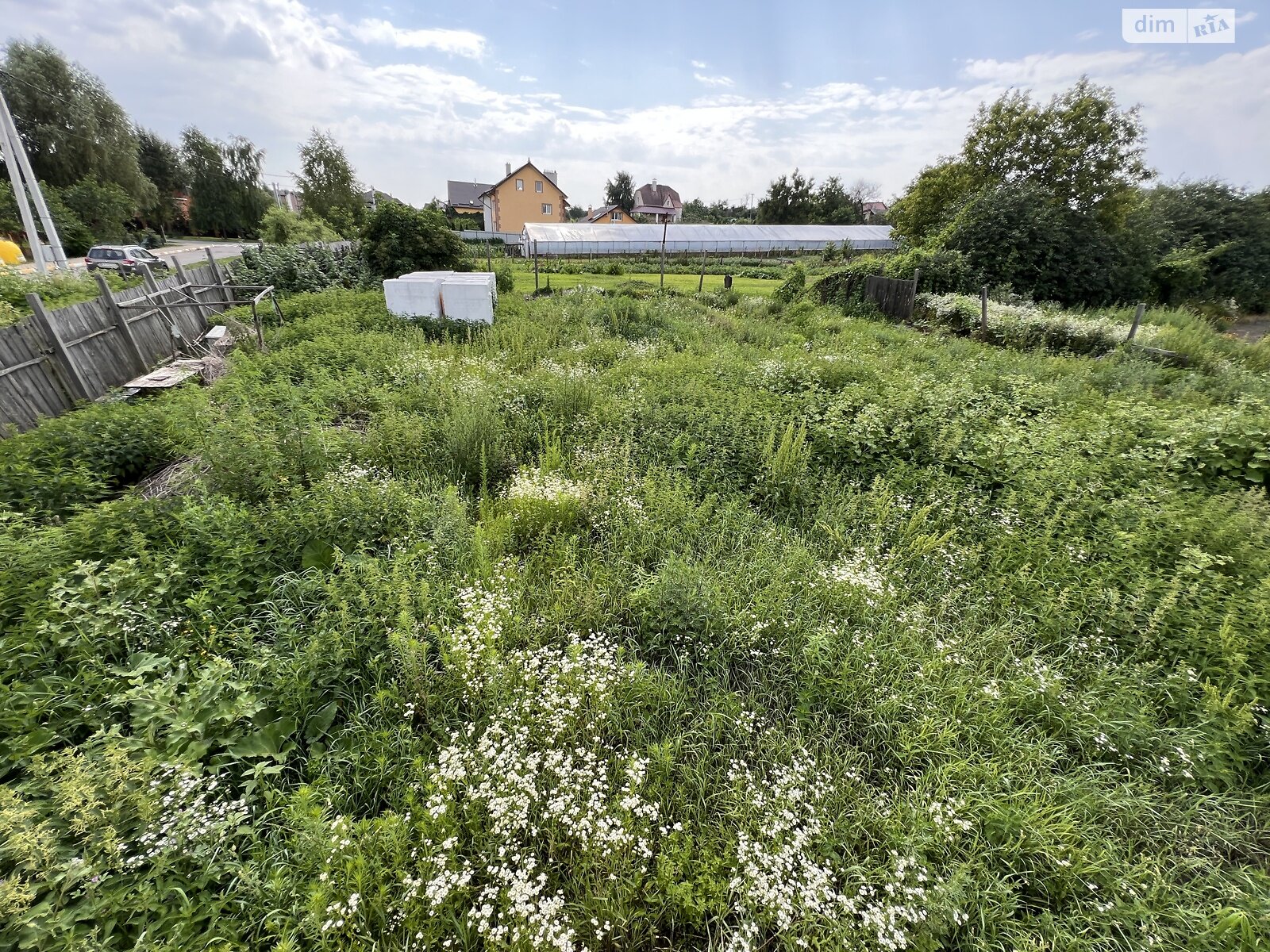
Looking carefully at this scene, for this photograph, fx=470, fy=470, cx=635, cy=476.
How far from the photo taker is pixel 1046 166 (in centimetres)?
1747

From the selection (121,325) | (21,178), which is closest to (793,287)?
(121,325)

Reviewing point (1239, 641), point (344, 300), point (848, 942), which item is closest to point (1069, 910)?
point (848, 942)

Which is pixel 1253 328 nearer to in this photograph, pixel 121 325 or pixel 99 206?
pixel 121 325

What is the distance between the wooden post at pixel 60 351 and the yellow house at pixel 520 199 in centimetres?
4055

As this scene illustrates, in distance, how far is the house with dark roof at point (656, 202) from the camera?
200 feet

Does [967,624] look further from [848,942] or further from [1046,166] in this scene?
[1046,166]

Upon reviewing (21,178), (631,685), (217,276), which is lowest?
(631,685)

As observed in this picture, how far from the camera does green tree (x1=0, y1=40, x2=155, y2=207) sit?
2562 cm

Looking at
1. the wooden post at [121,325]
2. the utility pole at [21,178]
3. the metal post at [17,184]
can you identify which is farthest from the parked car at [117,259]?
the wooden post at [121,325]

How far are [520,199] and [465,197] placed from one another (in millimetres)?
15612

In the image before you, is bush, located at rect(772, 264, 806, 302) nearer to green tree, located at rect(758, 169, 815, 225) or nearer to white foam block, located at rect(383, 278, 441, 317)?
white foam block, located at rect(383, 278, 441, 317)

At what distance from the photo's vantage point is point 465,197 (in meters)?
53.4

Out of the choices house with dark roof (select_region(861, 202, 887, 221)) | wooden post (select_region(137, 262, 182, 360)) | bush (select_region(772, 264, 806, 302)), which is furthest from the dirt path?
house with dark roof (select_region(861, 202, 887, 221))

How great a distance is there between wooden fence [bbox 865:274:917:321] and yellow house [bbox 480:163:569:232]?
35959 mm
